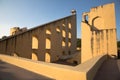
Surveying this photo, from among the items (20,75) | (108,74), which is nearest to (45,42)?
(108,74)

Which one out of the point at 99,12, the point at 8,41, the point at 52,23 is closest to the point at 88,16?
the point at 99,12

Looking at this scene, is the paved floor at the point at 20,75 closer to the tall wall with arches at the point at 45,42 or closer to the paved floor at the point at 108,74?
the paved floor at the point at 108,74

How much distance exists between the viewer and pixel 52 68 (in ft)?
12.0

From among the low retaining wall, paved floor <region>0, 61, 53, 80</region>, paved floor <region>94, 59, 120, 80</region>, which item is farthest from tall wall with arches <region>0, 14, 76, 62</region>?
paved floor <region>94, 59, 120, 80</region>

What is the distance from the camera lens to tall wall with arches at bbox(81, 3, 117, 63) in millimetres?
12750

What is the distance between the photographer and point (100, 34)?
13.1 metres

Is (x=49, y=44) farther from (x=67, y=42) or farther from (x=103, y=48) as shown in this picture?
(x=103, y=48)

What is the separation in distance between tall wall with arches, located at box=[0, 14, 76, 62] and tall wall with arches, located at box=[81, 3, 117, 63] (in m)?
5.40

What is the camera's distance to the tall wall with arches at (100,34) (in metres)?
12.8

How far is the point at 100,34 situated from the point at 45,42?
8.00m

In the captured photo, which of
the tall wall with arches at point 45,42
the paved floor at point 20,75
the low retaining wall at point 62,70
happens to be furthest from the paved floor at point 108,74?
the tall wall with arches at point 45,42

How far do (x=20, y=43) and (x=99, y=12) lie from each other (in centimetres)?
1137

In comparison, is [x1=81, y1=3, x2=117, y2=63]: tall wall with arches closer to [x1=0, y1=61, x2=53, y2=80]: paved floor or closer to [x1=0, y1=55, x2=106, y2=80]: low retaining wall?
[x1=0, y1=55, x2=106, y2=80]: low retaining wall

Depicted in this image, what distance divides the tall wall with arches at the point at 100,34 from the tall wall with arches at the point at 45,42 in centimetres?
540
